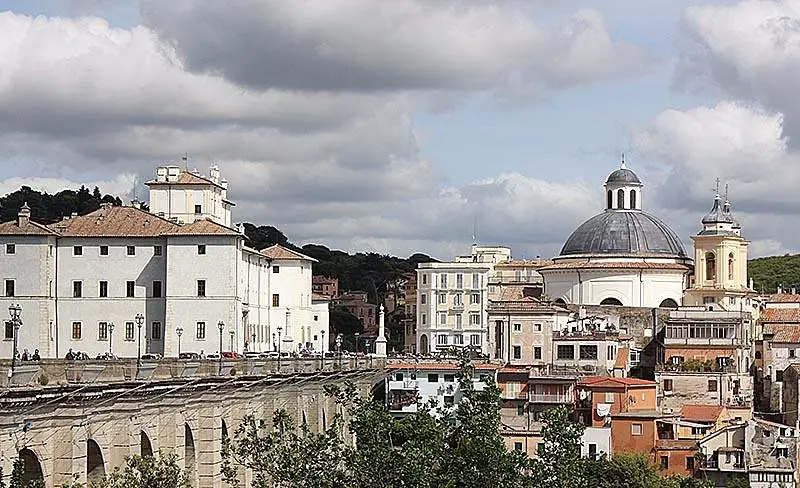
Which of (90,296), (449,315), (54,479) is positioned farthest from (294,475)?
(449,315)

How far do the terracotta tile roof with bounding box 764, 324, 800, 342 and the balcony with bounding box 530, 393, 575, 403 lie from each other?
19.1 metres

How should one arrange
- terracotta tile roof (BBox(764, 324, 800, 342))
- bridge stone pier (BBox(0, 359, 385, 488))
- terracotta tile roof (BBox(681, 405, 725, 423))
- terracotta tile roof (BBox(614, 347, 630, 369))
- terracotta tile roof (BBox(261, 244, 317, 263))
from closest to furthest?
bridge stone pier (BBox(0, 359, 385, 488))
terracotta tile roof (BBox(681, 405, 725, 423))
terracotta tile roof (BBox(614, 347, 630, 369))
terracotta tile roof (BBox(261, 244, 317, 263))
terracotta tile roof (BBox(764, 324, 800, 342))

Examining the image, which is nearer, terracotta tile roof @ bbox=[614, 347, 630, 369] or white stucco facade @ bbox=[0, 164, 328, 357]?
white stucco facade @ bbox=[0, 164, 328, 357]

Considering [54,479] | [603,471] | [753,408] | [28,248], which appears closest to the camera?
[54,479]

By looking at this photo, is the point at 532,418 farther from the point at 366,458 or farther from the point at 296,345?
the point at 366,458

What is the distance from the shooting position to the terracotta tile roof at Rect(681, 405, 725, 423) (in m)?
90.0

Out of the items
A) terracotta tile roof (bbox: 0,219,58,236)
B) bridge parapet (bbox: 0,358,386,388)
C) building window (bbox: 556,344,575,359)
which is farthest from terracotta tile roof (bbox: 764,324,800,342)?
terracotta tile roof (bbox: 0,219,58,236)

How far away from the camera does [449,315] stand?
119438 mm

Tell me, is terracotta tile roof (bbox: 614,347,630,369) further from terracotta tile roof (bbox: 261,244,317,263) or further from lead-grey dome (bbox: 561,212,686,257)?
terracotta tile roof (bbox: 261,244,317,263)

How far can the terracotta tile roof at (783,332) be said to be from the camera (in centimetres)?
10488

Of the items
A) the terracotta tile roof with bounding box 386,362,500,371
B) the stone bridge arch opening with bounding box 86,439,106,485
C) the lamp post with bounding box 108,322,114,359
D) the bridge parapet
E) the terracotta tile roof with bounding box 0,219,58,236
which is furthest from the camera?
the terracotta tile roof with bounding box 386,362,500,371

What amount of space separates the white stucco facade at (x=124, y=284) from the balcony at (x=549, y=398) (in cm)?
1868

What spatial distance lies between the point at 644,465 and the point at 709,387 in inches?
795

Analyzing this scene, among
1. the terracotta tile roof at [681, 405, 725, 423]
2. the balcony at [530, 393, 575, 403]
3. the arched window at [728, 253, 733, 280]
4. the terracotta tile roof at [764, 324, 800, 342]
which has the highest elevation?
the arched window at [728, 253, 733, 280]
